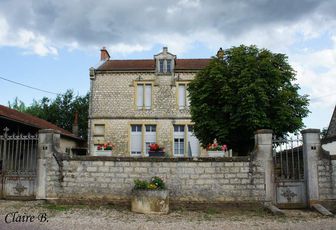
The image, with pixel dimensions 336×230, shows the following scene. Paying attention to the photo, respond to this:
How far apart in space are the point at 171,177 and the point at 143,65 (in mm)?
15301

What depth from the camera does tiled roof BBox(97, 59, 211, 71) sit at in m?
22.5

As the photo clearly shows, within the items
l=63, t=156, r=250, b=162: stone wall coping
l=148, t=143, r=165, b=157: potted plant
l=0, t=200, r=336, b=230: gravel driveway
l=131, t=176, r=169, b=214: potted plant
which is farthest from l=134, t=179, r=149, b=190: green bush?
l=148, t=143, r=165, b=157: potted plant

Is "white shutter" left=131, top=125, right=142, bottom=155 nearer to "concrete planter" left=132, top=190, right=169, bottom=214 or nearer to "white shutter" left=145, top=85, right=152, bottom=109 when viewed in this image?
"white shutter" left=145, top=85, right=152, bottom=109

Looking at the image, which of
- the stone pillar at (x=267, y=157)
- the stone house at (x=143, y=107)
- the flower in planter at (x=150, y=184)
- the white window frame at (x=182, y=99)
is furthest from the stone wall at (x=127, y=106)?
the flower in planter at (x=150, y=184)

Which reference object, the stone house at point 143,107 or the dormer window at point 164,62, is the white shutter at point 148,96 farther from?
the dormer window at point 164,62

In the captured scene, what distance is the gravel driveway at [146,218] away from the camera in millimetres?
7055

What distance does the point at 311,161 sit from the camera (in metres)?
8.95

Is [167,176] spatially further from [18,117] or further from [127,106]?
[127,106]

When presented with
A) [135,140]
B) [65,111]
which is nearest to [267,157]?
[135,140]

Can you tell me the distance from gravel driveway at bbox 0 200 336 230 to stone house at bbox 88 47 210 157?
13.1 metres

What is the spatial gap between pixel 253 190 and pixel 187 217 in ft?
6.89

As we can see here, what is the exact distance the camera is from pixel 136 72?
22.5 m

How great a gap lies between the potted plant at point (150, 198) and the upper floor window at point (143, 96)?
14.2m

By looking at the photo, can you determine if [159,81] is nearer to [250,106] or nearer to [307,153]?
[250,106]
